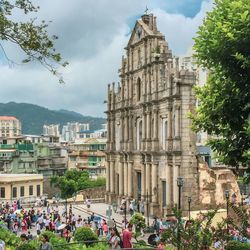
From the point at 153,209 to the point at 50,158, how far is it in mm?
42274

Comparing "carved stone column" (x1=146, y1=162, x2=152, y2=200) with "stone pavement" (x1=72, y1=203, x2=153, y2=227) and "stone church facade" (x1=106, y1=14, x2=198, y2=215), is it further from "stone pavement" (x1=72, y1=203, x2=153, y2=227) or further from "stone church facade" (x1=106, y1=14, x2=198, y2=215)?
"stone pavement" (x1=72, y1=203, x2=153, y2=227)

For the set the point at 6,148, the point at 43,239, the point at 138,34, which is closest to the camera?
the point at 43,239

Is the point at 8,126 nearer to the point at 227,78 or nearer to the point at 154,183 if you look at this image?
the point at 154,183

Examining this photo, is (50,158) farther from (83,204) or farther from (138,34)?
(138,34)

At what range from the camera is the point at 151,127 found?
41688 millimetres

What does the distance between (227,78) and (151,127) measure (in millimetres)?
24501

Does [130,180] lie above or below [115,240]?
above

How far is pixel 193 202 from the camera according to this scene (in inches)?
1446

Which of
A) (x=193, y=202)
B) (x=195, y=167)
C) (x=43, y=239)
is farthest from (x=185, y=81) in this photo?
(x=43, y=239)

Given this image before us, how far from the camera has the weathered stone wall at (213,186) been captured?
121ft

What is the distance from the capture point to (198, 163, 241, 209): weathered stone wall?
37.0 metres

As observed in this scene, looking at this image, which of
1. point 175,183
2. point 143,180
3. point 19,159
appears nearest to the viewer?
point 175,183

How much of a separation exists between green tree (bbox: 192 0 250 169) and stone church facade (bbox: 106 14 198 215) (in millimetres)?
14845

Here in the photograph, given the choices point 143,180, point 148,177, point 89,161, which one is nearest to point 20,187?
point 143,180
